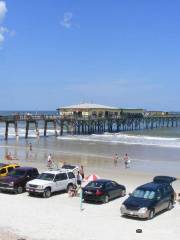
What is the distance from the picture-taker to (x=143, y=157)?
43750mm

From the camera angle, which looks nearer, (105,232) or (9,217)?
(105,232)

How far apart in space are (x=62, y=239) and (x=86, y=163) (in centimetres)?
2357

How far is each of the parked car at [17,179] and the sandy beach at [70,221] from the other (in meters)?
0.40

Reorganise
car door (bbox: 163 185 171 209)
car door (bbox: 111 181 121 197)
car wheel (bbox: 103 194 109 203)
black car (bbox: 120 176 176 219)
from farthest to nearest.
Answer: car door (bbox: 111 181 121 197) < car wheel (bbox: 103 194 109 203) < car door (bbox: 163 185 171 209) < black car (bbox: 120 176 176 219)

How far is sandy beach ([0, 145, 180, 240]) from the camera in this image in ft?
49.7

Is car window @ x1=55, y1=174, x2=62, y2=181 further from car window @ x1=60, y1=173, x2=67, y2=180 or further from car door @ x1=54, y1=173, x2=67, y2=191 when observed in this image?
car window @ x1=60, y1=173, x2=67, y2=180

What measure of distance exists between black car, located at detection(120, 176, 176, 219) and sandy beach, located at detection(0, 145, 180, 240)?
272 mm

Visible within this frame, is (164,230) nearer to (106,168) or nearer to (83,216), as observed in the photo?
(83,216)

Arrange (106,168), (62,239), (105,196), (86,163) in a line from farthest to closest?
(86,163) < (106,168) < (105,196) < (62,239)

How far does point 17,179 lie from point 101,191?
15.6 ft

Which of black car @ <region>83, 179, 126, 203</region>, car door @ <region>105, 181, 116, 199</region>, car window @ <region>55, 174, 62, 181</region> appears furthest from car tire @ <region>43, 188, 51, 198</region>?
car door @ <region>105, 181, 116, 199</region>

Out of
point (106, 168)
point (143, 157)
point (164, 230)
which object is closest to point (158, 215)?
point (164, 230)

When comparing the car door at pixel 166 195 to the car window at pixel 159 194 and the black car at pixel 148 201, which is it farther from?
the car window at pixel 159 194

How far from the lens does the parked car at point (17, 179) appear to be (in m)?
22.3
